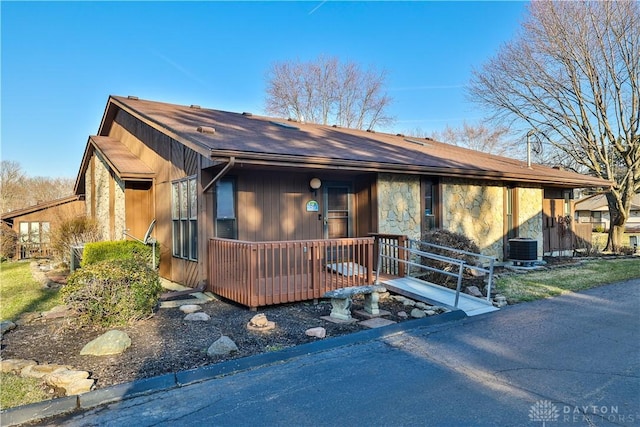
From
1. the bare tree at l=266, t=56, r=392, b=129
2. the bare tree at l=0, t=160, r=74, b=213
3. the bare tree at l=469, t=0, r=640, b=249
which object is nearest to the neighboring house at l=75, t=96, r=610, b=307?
the bare tree at l=469, t=0, r=640, b=249

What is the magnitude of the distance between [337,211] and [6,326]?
656cm

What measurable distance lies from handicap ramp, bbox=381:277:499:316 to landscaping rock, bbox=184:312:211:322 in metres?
3.41

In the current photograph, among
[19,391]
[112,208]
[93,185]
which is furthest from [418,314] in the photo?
[93,185]

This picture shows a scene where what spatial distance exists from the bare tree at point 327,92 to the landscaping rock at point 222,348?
26.6 m

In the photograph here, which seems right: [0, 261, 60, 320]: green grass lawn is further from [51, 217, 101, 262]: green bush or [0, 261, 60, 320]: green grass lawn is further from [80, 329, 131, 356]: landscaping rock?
[80, 329, 131, 356]: landscaping rock

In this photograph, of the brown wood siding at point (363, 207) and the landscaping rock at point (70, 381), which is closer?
the landscaping rock at point (70, 381)

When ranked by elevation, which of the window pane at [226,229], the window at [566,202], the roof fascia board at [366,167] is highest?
the roof fascia board at [366,167]

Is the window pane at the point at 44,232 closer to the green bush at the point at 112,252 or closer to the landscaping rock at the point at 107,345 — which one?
the green bush at the point at 112,252

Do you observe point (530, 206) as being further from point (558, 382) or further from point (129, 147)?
point (129, 147)

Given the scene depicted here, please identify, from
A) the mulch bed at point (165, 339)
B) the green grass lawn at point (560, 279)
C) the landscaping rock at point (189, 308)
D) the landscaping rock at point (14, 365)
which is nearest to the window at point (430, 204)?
the green grass lawn at point (560, 279)

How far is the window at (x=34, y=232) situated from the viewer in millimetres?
18297

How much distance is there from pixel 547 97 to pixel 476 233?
10107 mm

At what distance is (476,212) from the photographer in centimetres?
1123

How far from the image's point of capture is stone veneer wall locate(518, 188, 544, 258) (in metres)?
12.4
